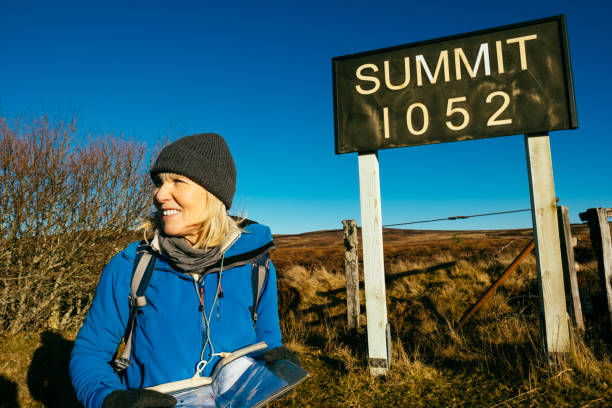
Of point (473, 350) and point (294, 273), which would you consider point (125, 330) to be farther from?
point (294, 273)

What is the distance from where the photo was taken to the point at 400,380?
3.25m

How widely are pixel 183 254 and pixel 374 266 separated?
2411 mm

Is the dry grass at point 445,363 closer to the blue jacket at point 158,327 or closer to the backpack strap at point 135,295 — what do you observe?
the blue jacket at point 158,327

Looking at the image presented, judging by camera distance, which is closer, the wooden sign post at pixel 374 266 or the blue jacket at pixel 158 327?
the blue jacket at pixel 158 327

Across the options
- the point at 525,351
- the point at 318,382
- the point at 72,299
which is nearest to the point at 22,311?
the point at 72,299

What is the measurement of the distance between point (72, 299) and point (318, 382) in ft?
18.3

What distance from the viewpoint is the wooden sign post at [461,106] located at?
310 cm

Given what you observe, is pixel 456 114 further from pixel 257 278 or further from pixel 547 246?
pixel 257 278


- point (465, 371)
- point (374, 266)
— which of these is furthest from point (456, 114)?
point (465, 371)

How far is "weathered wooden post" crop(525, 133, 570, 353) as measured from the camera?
305 cm

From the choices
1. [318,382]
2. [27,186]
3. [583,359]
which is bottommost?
[318,382]

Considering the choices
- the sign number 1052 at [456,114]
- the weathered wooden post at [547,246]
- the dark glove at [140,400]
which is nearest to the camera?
the dark glove at [140,400]

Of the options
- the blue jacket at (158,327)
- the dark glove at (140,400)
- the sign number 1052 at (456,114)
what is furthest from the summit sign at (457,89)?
the dark glove at (140,400)

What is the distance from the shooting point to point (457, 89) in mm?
3340
